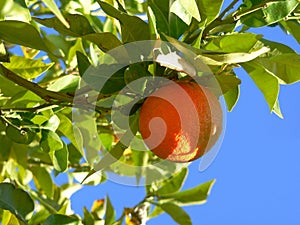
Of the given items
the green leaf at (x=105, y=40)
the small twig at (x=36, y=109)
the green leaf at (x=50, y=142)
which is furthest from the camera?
the green leaf at (x=50, y=142)

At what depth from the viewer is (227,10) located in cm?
117

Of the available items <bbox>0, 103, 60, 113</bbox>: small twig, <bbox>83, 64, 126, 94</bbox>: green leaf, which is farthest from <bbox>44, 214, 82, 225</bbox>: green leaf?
<bbox>83, 64, 126, 94</bbox>: green leaf

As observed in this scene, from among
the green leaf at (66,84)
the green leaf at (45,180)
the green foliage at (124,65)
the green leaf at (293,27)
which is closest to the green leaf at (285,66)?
the green foliage at (124,65)

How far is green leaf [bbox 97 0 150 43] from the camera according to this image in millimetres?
1070

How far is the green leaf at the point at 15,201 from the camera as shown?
1.32 m

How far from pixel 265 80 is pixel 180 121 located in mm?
185

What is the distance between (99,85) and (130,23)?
0.13 meters

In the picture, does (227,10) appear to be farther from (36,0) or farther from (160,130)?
(36,0)

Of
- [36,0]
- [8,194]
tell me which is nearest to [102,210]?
[36,0]

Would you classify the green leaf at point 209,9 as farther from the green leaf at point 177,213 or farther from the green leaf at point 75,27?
the green leaf at point 177,213

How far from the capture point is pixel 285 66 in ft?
3.73

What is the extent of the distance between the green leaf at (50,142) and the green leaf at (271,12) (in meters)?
0.51

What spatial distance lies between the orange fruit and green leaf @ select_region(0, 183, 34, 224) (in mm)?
390

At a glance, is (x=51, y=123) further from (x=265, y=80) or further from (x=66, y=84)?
(x=265, y=80)
